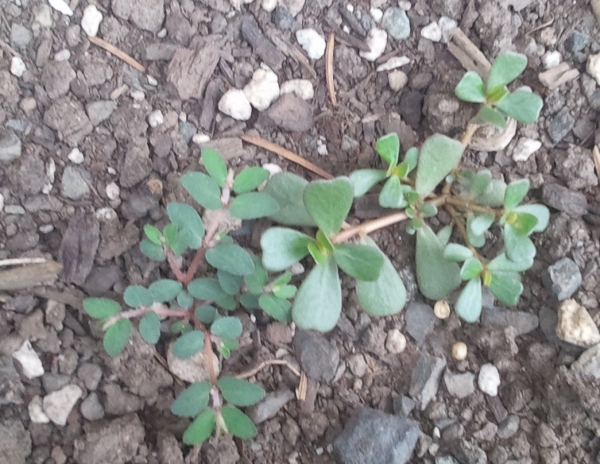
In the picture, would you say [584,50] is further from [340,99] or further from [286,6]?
[286,6]

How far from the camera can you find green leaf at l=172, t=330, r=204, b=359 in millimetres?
1347

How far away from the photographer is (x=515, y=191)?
138 centimetres

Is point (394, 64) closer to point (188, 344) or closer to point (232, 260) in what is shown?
point (232, 260)

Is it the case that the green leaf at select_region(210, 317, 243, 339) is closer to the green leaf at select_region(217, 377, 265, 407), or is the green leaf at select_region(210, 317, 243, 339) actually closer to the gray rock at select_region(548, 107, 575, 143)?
the green leaf at select_region(217, 377, 265, 407)

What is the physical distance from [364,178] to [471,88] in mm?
353

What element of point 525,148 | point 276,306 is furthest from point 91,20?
point 525,148

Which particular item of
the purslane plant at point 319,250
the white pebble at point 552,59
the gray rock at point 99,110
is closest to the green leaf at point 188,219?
the purslane plant at point 319,250

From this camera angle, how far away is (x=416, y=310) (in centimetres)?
154

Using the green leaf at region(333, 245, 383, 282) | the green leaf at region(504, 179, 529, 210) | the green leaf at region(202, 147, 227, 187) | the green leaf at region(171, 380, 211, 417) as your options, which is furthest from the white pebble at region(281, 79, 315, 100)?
the green leaf at region(171, 380, 211, 417)

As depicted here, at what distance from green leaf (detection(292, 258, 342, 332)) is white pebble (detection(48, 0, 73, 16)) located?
3.15ft

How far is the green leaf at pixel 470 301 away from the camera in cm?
143

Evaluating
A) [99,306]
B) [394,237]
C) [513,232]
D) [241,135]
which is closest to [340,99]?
[241,135]

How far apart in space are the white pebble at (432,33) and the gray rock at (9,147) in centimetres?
114

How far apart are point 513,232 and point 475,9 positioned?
683mm
